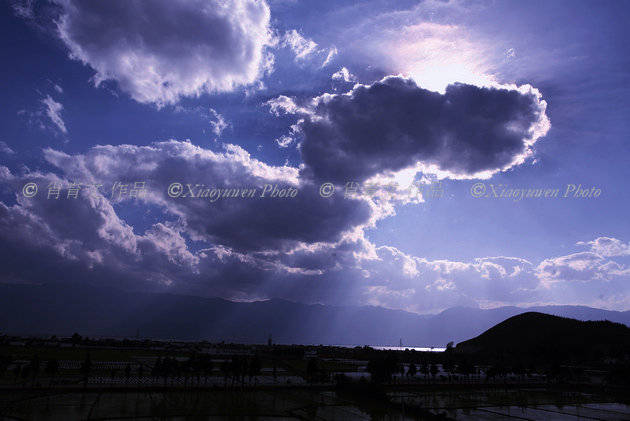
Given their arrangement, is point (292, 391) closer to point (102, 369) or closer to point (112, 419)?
point (112, 419)

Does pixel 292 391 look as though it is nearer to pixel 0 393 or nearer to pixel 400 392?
pixel 400 392

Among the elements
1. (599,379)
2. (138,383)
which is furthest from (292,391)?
(599,379)

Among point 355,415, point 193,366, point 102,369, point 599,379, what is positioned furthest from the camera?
point 599,379

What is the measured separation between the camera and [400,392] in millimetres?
96125

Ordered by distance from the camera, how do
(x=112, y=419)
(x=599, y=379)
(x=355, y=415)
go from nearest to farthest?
(x=112, y=419)
(x=355, y=415)
(x=599, y=379)

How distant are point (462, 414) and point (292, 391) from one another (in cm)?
3601

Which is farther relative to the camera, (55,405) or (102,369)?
(102,369)

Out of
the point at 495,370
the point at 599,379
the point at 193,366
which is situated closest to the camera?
the point at 193,366

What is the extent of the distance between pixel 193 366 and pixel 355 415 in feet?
144

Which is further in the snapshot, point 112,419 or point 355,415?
point 355,415

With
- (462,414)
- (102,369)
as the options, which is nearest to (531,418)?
(462,414)

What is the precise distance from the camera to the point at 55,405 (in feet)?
195

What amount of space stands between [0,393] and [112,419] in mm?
28435

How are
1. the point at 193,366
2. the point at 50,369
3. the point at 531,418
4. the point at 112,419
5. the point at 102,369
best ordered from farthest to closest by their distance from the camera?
1. the point at 102,369
2. the point at 193,366
3. the point at 50,369
4. the point at 531,418
5. the point at 112,419
